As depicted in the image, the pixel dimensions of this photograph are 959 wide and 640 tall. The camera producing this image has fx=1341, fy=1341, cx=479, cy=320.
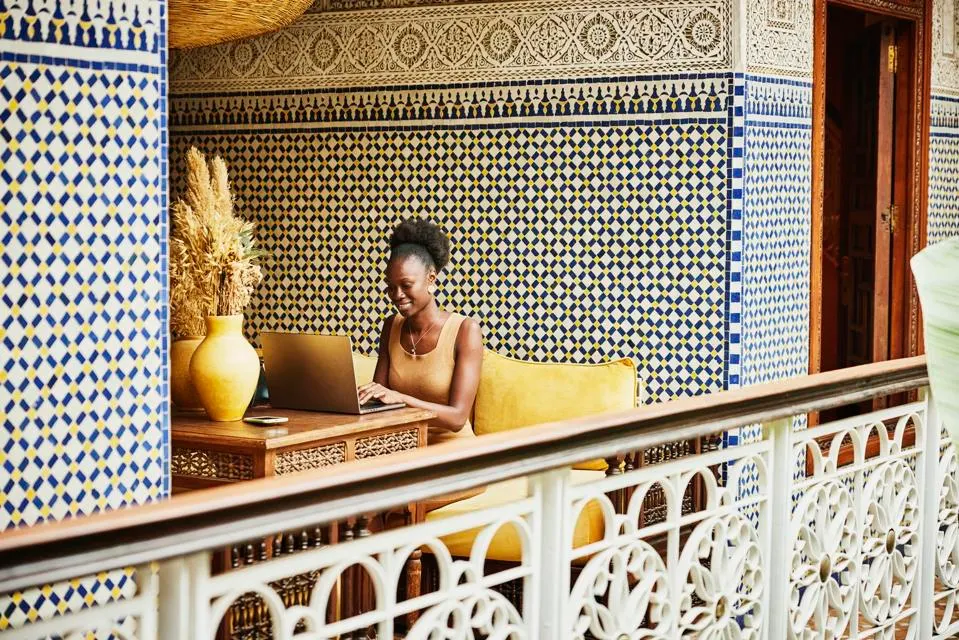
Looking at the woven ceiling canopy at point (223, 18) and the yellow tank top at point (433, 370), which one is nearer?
the woven ceiling canopy at point (223, 18)

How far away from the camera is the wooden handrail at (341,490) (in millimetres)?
1801

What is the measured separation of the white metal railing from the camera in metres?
2.02

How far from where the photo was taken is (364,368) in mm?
6617

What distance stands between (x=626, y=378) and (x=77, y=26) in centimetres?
341

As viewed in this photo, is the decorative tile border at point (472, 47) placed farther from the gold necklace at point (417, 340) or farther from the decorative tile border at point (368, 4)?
the gold necklace at point (417, 340)

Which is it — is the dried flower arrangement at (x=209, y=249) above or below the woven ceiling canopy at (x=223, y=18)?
below

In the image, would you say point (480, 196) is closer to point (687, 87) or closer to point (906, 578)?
point (687, 87)

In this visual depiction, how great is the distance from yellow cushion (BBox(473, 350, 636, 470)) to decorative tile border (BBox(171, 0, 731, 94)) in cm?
149

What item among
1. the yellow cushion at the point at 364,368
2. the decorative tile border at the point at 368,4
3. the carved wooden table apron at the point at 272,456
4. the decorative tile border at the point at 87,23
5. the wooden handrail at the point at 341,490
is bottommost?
the carved wooden table apron at the point at 272,456

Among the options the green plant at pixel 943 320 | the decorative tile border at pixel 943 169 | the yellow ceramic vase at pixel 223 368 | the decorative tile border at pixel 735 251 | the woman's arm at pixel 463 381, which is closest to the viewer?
the green plant at pixel 943 320

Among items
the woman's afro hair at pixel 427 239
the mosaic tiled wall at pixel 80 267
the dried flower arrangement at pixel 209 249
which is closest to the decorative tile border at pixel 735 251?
the woman's afro hair at pixel 427 239

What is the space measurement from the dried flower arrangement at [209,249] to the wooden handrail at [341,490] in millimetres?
2103

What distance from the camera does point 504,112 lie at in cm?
688

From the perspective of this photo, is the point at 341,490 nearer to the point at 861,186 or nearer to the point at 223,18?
the point at 223,18
